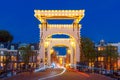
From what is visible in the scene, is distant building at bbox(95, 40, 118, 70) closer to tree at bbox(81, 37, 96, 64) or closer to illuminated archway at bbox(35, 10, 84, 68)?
tree at bbox(81, 37, 96, 64)

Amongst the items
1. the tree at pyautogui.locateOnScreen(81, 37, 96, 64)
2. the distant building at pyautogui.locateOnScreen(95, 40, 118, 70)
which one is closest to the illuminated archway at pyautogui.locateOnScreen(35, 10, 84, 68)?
the distant building at pyautogui.locateOnScreen(95, 40, 118, 70)

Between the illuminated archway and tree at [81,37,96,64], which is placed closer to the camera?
tree at [81,37,96,64]

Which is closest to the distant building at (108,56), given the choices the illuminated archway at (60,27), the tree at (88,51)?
the tree at (88,51)

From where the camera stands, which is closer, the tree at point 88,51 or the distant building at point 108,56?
the distant building at point 108,56

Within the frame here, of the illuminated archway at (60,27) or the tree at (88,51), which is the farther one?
the illuminated archway at (60,27)

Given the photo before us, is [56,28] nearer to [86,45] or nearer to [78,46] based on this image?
[78,46]

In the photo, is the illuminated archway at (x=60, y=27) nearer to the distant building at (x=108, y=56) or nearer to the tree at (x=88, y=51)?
the distant building at (x=108, y=56)

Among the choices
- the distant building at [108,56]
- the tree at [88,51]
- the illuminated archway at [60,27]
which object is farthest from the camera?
the illuminated archway at [60,27]

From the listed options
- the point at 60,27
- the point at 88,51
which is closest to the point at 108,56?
the point at 88,51

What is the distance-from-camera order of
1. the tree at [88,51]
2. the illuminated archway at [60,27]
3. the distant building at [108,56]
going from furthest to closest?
the illuminated archway at [60,27] < the tree at [88,51] < the distant building at [108,56]

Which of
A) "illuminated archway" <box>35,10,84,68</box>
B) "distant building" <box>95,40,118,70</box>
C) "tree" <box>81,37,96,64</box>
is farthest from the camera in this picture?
"illuminated archway" <box>35,10,84,68</box>

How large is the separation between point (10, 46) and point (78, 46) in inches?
2454

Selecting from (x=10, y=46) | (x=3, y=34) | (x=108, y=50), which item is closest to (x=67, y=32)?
(x=3, y=34)

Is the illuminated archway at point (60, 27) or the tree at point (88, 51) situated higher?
the illuminated archway at point (60, 27)
